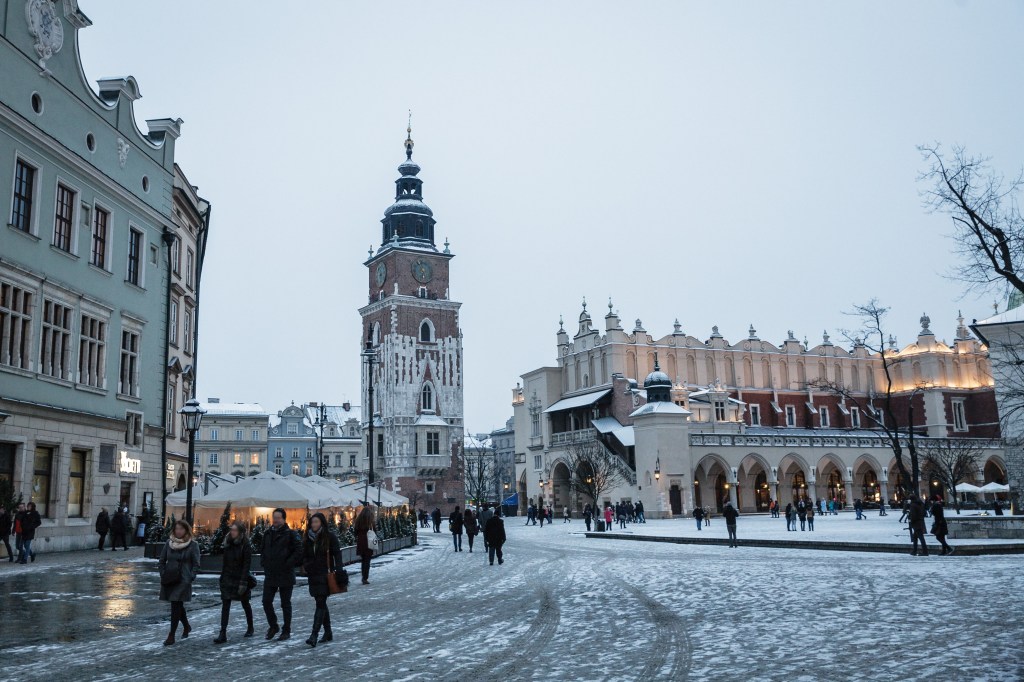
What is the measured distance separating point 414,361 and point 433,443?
7878 millimetres

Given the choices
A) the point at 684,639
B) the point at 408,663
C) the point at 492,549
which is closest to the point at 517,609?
the point at 684,639

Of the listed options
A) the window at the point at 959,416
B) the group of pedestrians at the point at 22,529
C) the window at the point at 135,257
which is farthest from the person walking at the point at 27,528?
the window at the point at 959,416

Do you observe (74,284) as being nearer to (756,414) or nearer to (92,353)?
(92,353)

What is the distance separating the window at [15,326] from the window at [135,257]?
606 cm

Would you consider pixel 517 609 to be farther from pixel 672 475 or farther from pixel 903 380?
pixel 903 380

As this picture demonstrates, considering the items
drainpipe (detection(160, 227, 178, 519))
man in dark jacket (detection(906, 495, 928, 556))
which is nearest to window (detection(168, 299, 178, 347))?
drainpipe (detection(160, 227, 178, 519))

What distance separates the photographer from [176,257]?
3509 centimetres

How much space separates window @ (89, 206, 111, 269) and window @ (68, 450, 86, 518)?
6012 millimetres

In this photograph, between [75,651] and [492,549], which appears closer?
[75,651]

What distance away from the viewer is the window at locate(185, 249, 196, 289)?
37.0 m

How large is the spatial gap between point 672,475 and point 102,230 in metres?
41.3

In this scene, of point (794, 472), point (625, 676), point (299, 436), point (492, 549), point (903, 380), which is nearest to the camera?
point (625, 676)

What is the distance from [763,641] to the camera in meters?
10.4

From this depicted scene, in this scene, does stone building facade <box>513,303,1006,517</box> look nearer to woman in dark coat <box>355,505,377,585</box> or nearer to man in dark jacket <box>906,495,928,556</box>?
man in dark jacket <box>906,495,928,556</box>
